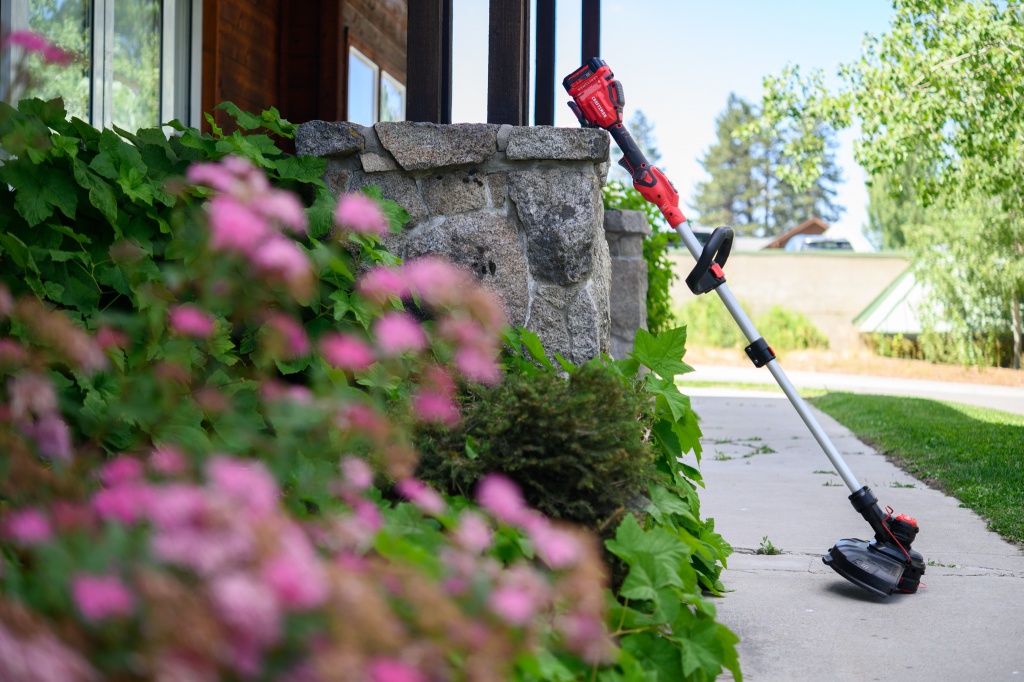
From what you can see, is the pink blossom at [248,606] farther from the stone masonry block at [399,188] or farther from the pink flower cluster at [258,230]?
the stone masonry block at [399,188]

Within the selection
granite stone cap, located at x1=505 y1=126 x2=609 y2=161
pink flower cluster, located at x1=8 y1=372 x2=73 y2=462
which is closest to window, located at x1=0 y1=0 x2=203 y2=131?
granite stone cap, located at x1=505 y1=126 x2=609 y2=161

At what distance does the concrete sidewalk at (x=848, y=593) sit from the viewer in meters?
2.20

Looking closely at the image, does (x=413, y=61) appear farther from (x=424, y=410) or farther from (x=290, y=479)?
(x=424, y=410)

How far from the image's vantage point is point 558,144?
3080 mm

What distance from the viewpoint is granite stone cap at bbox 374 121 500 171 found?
10.3 feet

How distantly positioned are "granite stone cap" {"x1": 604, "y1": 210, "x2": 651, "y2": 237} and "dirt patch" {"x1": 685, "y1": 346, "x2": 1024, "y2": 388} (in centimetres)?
786

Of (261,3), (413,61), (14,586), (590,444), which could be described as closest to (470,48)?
(261,3)

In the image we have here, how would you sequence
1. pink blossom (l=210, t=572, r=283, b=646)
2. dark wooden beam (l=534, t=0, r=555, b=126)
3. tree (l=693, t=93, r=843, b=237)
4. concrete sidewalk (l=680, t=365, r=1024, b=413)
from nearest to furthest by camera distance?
pink blossom (l=210, t=572, r=283, b=646) → dark wooden beam (l=534, t=0, r=555, b=126) → concrete sidewalk (l=680, t=365, r=1024, b=413) → tree (l=693, t=93, r=843, b=237)

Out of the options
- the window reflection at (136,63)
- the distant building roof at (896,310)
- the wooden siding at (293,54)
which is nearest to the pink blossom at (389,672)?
the window reflection at (136,63)

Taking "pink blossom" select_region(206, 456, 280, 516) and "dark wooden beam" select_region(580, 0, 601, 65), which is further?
"dark wooden beam" select_region(580, 0, 601, 65)

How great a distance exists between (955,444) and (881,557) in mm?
3465

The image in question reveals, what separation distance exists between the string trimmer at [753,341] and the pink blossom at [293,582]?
217cm

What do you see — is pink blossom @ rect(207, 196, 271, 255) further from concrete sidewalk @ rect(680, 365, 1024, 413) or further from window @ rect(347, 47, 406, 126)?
concrete sidewalk @ rect(680, 365, 1024, 413)

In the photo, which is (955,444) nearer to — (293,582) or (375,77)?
(375,77)
